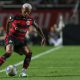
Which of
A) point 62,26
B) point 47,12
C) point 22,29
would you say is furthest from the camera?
point 47,12

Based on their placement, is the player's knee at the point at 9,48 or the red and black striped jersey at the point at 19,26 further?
the red and black striped jersey at the point at 19,26

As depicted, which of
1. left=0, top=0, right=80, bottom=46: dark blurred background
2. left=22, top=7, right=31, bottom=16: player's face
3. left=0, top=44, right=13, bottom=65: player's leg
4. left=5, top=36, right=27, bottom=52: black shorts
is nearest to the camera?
left=0, top=44, right=13, bottom=65: player's leg

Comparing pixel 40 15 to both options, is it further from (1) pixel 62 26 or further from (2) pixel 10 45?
(2) pixel 10 45

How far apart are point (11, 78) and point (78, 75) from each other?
206 cm

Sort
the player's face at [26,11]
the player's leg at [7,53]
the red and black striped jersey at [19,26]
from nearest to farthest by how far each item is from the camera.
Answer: the player's leg at [7,53] < the player's face at [26,11] < the red and black striped jersey at [19,26]

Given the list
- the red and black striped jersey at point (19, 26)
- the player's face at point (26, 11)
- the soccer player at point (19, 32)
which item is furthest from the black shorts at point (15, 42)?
the player's face at point (26, 11)

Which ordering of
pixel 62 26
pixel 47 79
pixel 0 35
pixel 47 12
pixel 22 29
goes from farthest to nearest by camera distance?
pixel 47 12 → pixel 62 26 → pixel 0 35 → pixel 22 29 → pixel 47 79

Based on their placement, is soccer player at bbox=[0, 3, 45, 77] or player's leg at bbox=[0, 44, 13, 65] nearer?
player's leg at bbox=[0, 44, 13, 65]

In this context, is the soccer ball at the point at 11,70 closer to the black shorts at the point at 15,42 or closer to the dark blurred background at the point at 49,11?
the black shorts at the point at 15,42

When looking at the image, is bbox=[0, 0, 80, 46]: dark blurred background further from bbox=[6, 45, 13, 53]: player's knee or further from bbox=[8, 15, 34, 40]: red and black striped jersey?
bbox=[6, 45, 13, 53]: player's knee

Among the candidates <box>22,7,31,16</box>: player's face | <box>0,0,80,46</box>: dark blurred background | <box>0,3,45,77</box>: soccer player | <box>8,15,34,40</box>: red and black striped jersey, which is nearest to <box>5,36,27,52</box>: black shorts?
<box>0,3,45,77</box>: soccer player

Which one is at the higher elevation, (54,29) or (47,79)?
(47,79)

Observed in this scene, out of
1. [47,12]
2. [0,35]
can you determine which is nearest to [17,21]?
[0,35]

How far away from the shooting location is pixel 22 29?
556 inches
